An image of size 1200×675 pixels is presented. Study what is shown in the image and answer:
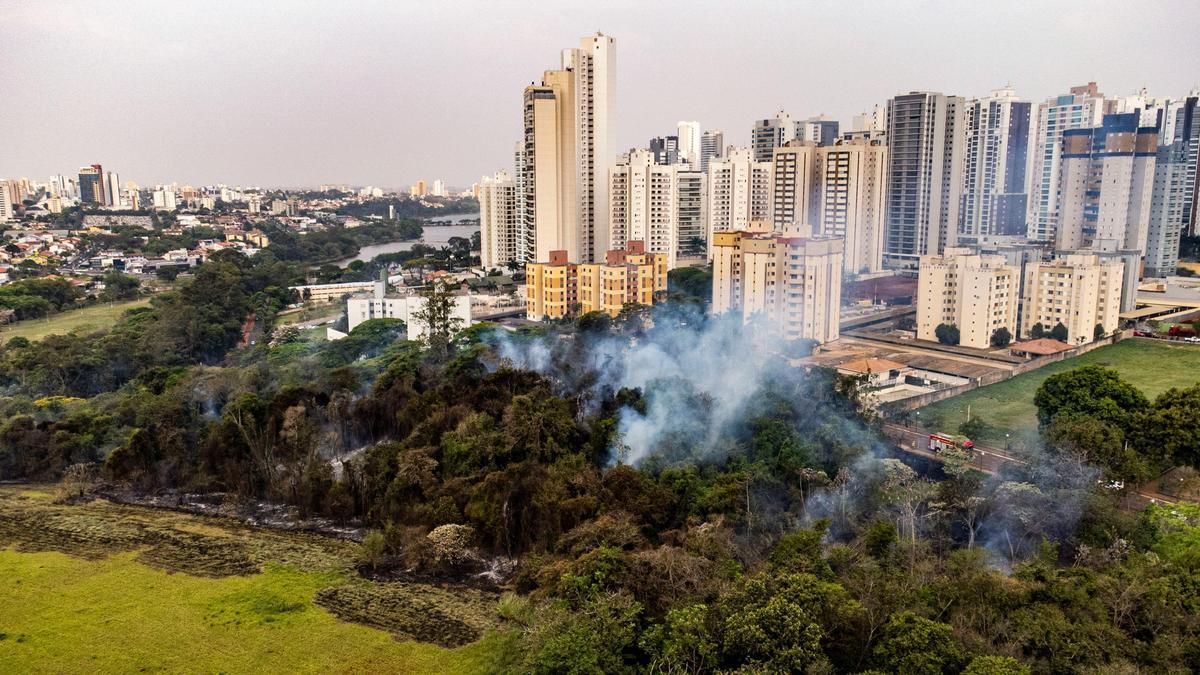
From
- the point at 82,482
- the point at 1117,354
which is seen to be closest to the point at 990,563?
the point at 82,482

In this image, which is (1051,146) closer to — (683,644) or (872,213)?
(872,213)

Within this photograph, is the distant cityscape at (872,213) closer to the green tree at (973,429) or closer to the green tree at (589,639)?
the green tree at (973,429)

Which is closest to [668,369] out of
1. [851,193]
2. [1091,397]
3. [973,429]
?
[973,429]

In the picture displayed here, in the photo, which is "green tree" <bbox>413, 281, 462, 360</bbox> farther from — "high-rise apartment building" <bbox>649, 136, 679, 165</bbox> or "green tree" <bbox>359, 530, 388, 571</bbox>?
"high-rise apartment building" <bbox>649, 136, 679, 165</bbox>

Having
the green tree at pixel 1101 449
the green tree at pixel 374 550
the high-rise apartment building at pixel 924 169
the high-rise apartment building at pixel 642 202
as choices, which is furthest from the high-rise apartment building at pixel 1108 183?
the green tree at pixel 374 550

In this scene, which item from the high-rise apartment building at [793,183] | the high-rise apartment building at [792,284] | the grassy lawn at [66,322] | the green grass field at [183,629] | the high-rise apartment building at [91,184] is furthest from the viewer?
the high-rise apartment building at [91,184]

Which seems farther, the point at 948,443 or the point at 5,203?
the point at 5,203
